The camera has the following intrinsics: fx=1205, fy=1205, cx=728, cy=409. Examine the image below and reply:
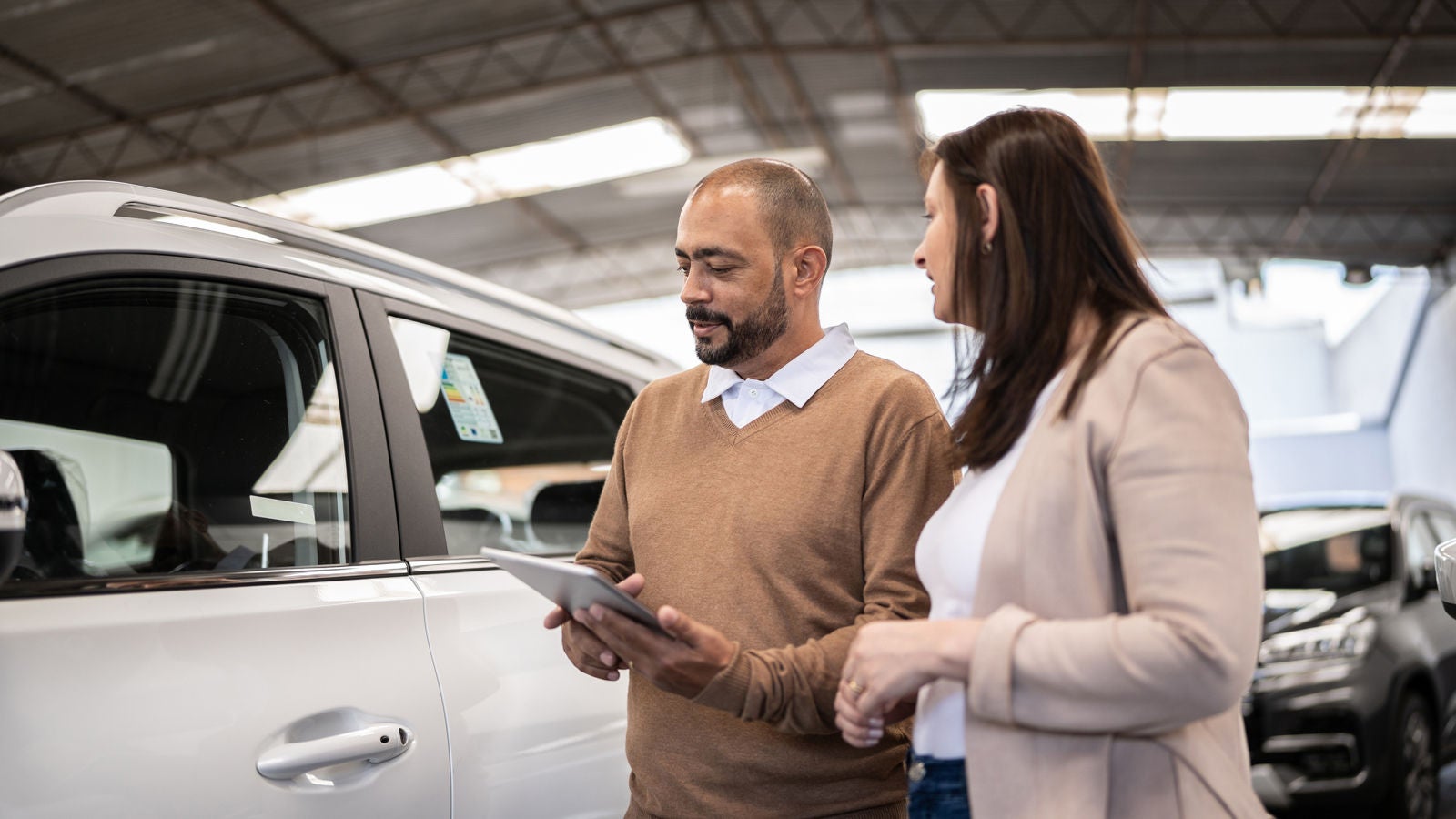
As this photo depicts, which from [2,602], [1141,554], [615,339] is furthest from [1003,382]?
[615,339]

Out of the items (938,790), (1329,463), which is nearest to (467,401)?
(938,790)

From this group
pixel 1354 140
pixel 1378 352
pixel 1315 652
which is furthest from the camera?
pixel 1378 352

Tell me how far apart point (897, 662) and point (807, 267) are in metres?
0.89

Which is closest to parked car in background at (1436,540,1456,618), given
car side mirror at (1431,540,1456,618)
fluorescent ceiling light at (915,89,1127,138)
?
car side mirror at (1431,540,1456,618)

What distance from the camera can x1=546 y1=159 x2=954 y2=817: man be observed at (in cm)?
156

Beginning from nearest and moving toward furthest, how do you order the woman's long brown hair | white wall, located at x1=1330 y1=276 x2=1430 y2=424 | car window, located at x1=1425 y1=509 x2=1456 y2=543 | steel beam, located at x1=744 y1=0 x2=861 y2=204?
1. the woman's long brown hair
2. car window, located at x1=1425 y1=509 x2=1456 y2=543
3. steel beam, located at x1=744 y1=0 x2=861 y2=204
4. white wall, located at x1=1330 y1=276 x2=1430 y2=424

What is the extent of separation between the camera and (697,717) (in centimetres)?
172

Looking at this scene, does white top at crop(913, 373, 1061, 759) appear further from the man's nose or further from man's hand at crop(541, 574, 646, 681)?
the man's nose

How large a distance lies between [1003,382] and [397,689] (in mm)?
1013

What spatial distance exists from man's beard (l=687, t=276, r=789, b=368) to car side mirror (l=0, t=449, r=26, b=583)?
3.19ft

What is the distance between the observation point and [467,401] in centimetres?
236

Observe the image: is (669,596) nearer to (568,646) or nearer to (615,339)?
(568,646)

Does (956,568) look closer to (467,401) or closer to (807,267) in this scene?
(807,267)

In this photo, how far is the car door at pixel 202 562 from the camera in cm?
145
